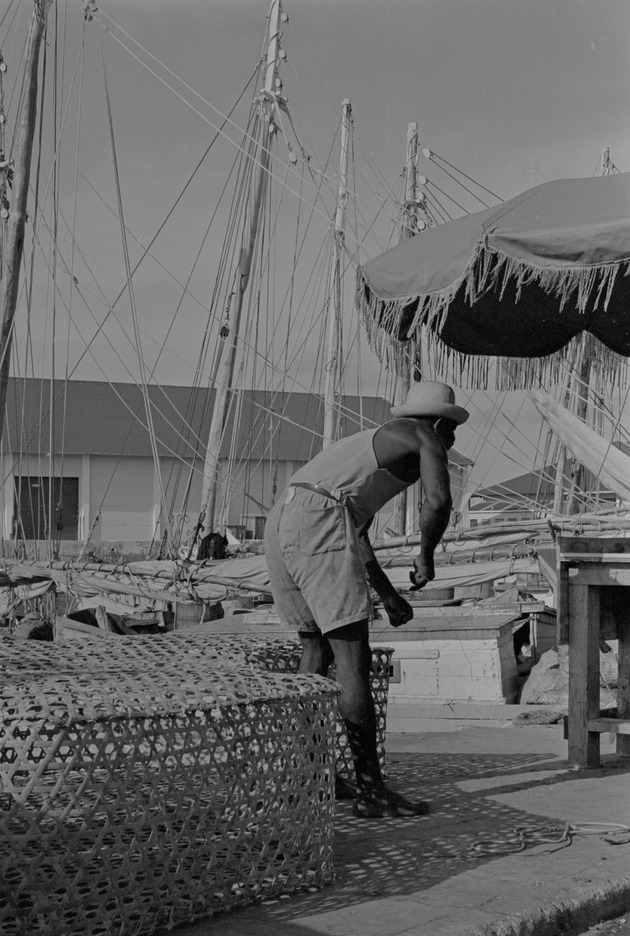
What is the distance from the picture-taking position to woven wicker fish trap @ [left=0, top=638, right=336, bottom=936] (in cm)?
248

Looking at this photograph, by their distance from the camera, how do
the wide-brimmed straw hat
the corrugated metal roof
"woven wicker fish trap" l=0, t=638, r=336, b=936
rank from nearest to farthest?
"woven wicker fish trap" l=0, t=638, r=336, b=936
the wide-brimmed straw hat
the corrugated metal roof

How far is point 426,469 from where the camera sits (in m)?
3.93

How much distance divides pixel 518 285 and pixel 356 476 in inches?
71.1

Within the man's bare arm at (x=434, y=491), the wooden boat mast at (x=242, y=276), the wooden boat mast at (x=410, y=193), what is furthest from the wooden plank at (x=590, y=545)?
the wooden boat mast at (x=410, y=193)

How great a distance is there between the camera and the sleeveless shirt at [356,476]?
3.97 meters

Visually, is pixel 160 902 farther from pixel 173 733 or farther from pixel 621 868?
pixel 621 868

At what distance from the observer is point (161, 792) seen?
2.95 m

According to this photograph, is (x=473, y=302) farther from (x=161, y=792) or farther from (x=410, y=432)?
(x=161, y=792)

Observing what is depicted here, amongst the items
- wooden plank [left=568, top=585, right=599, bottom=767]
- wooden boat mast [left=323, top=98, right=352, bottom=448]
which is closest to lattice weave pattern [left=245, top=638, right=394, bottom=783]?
wooden plank [left=568, top=585, right=599, bottom=767]

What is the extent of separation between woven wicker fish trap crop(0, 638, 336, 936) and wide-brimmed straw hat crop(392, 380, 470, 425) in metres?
1.24

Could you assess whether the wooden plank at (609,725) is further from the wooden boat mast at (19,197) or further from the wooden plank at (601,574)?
the wooden boat mast at (19,197)

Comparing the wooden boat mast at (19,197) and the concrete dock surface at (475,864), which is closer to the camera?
the concrete dock surface at (475,864)

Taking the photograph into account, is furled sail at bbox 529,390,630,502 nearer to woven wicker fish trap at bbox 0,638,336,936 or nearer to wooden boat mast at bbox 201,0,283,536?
woven wicker fish trap at bbox 0,638,336,936

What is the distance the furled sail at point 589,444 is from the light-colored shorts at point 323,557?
6.33 meters
